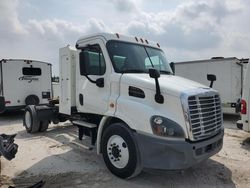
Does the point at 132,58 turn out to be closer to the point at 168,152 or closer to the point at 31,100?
the point at 168,152

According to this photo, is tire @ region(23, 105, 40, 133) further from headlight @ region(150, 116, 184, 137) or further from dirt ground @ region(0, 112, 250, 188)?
headlight @ region(150, 116, 184, 137)

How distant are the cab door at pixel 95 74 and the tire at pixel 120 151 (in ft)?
2.15

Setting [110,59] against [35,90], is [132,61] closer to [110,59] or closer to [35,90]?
[110,59]

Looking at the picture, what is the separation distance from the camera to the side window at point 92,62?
595 centimetres

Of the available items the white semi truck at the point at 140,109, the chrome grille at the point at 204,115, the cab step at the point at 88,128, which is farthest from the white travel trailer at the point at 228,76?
the cab step at the point at 88,128

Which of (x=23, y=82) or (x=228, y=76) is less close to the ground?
(x=228, y=76)

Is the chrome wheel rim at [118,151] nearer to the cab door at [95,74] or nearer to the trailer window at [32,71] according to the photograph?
the cab door at [95,74]

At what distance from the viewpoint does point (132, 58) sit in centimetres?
609

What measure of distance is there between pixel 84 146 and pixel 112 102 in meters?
2.63

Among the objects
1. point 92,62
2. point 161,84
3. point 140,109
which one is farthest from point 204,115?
point 92,62

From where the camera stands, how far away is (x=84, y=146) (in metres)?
7.84

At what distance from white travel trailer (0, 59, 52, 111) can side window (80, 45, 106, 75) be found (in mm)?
7770

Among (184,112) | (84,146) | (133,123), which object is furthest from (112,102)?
(84,146)

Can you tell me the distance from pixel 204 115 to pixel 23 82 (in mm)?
10433
